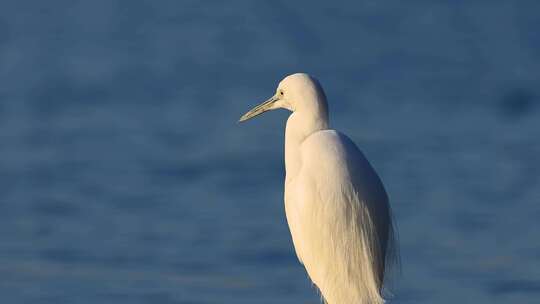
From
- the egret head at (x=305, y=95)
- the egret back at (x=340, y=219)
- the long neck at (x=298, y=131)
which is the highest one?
the egret head at (x=305, y=95)

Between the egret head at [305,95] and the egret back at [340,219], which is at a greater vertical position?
the egret head at [305,95]

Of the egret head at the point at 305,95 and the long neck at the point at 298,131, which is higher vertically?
the egret head at the point at 305,95

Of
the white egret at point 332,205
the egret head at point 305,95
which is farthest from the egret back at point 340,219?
the egret head at point 305,95

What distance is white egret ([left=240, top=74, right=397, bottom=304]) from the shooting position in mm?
6500

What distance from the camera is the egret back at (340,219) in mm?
6496

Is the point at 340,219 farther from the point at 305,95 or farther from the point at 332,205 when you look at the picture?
the point at 305,95

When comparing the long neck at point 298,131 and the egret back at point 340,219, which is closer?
the egret back at point 340,219

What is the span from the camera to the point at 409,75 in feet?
61.1

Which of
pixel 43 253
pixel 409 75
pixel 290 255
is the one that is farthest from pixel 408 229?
pixel 409 75

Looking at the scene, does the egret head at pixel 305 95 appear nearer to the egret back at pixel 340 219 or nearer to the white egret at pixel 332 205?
the white egret at pixel 332 205

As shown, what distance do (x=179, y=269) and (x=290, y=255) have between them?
0.91 metres

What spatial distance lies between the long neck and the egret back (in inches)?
1.7

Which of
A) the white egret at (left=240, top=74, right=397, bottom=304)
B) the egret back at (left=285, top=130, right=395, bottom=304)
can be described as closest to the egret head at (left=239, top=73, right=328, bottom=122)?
the white egret at (left=240, top=74, right=397, bottom=304)

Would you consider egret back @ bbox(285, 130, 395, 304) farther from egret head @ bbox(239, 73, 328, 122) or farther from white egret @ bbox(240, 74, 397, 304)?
egret head @ bbox(239, 73, 328, 122)
